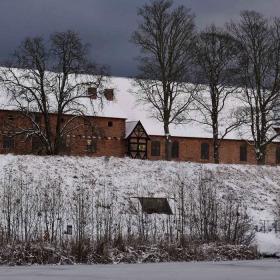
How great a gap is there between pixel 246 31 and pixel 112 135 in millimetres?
16379

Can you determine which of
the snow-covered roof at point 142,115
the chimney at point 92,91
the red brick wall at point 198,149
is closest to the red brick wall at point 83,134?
the snow-covered roof at point 142,115

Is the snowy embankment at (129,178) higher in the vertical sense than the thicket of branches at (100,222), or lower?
higher

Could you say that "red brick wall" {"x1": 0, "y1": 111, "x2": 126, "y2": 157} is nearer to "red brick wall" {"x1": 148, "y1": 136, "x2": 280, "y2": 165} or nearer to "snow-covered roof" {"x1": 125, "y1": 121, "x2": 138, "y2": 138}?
"snow-covered roof" {"x1": 125, "y1": 121, "x2": 138, "y2": 138}

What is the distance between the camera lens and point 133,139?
202 ft

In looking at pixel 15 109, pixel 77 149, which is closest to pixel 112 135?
pixel 77 149

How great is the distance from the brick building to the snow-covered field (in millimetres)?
32848

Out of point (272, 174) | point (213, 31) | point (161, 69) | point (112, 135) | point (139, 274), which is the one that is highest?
point (213, 31)

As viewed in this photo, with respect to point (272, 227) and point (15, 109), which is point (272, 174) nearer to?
point (272, 227)

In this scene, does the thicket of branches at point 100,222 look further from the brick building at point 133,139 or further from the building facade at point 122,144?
the brick building at point 133,139

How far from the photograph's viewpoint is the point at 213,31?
2039 inches

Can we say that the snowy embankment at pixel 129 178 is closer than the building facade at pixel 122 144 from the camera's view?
Yes

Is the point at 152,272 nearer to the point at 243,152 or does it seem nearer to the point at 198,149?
the point at 198,149

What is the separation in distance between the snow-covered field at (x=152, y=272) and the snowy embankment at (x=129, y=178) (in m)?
11.4

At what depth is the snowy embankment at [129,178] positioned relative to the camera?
36375mm
